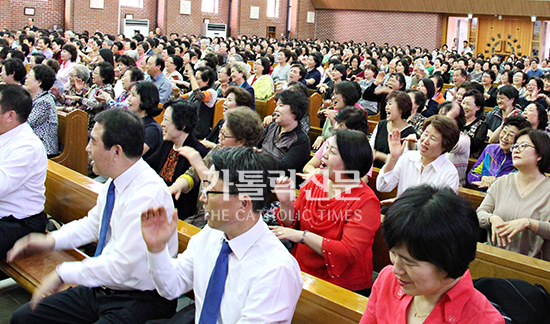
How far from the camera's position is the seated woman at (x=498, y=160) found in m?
3.84

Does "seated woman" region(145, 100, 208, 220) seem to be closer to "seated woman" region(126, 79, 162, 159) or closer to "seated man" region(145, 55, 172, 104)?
"seated woman" region(126, 79, 162, 159)

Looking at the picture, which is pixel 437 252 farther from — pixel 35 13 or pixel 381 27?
pixel 381 27

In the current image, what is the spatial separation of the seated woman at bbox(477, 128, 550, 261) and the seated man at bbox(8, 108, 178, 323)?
5.86 ft

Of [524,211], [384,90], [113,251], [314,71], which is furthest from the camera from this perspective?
[314,71]

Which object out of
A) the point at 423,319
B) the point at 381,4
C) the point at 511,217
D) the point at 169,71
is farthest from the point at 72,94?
→ the point at 381,4

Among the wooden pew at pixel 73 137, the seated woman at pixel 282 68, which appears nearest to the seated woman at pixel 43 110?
the wooden pew at pixel 73 137

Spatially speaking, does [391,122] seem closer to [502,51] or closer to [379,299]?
[379,299]

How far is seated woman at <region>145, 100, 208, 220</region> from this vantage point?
3.47 m

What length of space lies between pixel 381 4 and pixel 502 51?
5.32 metres

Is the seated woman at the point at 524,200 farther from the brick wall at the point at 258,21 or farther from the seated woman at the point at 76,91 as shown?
the brick wall at the point at 258,21

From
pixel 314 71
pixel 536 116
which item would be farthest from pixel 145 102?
pixel 314 71

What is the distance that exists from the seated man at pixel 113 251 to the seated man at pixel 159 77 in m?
4.91

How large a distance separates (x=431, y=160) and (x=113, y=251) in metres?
2.06

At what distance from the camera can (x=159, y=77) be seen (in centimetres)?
739
